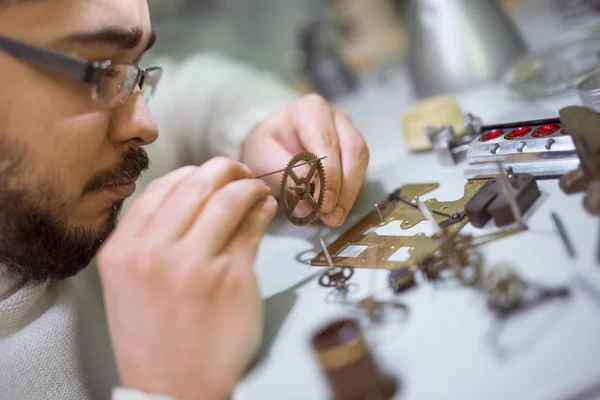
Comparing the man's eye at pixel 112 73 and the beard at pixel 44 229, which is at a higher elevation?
the man's eye at pixel 112 73

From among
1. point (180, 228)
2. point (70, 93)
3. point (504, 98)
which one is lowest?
point (504, 98)

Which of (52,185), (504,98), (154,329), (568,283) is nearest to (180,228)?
(154,329)

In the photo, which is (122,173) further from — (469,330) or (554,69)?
(554,69)

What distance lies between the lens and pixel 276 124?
970 millimetres

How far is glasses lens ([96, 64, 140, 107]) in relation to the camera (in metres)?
0.71

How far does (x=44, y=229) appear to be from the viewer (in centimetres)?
72

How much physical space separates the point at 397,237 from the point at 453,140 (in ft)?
0.88

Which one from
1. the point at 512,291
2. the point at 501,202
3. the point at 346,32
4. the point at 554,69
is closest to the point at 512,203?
the point at 501,202

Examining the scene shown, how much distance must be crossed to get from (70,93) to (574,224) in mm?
636

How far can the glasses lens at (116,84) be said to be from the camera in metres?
0.71

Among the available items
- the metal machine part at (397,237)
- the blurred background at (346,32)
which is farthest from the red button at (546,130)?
the blurred background at (346,32)

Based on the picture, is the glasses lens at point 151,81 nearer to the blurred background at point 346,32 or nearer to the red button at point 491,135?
the blurred background at point 346,32

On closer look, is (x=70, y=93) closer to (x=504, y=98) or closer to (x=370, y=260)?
(x=370, y=260)

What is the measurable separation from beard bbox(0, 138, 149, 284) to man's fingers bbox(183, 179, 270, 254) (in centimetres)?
25
